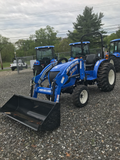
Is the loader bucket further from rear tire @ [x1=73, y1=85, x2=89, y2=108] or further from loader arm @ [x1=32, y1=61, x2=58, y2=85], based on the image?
rear tire @ [x1=73, y1=85, x2=89, y2=108]

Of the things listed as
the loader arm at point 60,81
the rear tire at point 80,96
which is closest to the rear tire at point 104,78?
the loader arm at point 60,81

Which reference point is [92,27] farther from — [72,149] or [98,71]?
[72,149]

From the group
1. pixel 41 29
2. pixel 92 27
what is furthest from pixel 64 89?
pixel 41 29

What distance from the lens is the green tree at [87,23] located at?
29.8 meters

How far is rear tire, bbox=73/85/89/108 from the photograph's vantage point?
4254 millimetres

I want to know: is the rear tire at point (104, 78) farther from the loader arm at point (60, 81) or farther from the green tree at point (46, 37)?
the green tree at point (46, 37)

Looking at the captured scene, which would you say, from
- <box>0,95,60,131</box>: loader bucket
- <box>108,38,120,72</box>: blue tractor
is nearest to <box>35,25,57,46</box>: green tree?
<box>108,38,120,72</box>: blue tractor

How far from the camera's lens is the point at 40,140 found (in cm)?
304

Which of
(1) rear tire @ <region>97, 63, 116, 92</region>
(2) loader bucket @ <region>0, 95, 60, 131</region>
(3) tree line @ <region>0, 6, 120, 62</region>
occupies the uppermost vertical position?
(3) tree line @ <region>0, 6, 120, 62</region>

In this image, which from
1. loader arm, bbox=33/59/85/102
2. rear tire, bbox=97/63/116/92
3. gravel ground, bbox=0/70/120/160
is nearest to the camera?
gravel ground, bbox=0/70/120/160

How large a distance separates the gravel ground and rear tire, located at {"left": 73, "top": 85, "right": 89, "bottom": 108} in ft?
0.64

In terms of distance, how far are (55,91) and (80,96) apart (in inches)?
33.8

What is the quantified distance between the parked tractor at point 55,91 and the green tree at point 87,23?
25.5 m

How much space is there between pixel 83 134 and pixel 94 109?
52.1 inches
